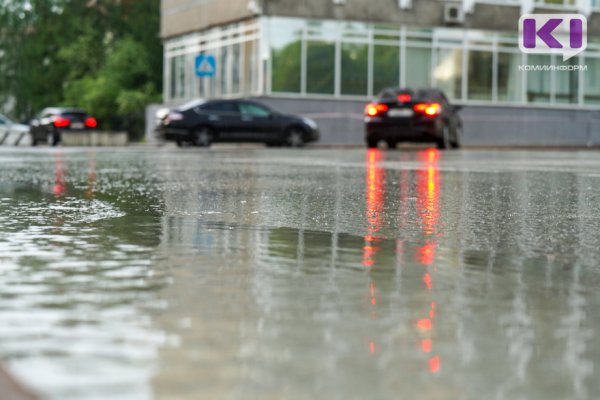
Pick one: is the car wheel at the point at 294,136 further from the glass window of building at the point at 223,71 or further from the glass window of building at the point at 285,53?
the glass window of building at the point at 223,71

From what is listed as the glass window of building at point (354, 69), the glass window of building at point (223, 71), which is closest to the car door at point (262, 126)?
the glass window of building at point (354, 69)

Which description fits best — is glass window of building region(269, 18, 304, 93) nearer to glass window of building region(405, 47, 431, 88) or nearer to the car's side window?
glass window of building region(405, 47, 431, 88)

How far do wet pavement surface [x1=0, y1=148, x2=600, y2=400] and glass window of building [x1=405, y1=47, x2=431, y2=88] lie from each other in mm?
39048

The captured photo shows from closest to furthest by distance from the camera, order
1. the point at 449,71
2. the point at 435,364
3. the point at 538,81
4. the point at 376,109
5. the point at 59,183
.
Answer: the point at 435,364 < the point at 59,183 < the point at 376,109 < the point at 449,71 < the point at 538,81

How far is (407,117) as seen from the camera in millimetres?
33250

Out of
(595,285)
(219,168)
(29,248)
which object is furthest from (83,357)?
(219,168)

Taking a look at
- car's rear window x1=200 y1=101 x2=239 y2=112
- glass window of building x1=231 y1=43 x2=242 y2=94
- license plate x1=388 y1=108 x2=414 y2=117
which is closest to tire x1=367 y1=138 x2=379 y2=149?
license plate x1=388 y1=108 x2=414 y2=117

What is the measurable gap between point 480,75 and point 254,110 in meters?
13.6

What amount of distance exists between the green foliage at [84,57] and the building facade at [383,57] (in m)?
11.4

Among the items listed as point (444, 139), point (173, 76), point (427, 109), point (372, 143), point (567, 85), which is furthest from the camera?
point (173, 76)

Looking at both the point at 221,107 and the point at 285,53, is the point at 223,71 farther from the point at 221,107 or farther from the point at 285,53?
the point at 221,107

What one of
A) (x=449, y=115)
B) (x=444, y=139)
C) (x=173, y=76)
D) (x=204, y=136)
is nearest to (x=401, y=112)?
(x=444, y=139)

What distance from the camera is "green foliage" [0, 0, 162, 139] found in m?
65.5

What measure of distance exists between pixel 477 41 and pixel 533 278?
149ft
